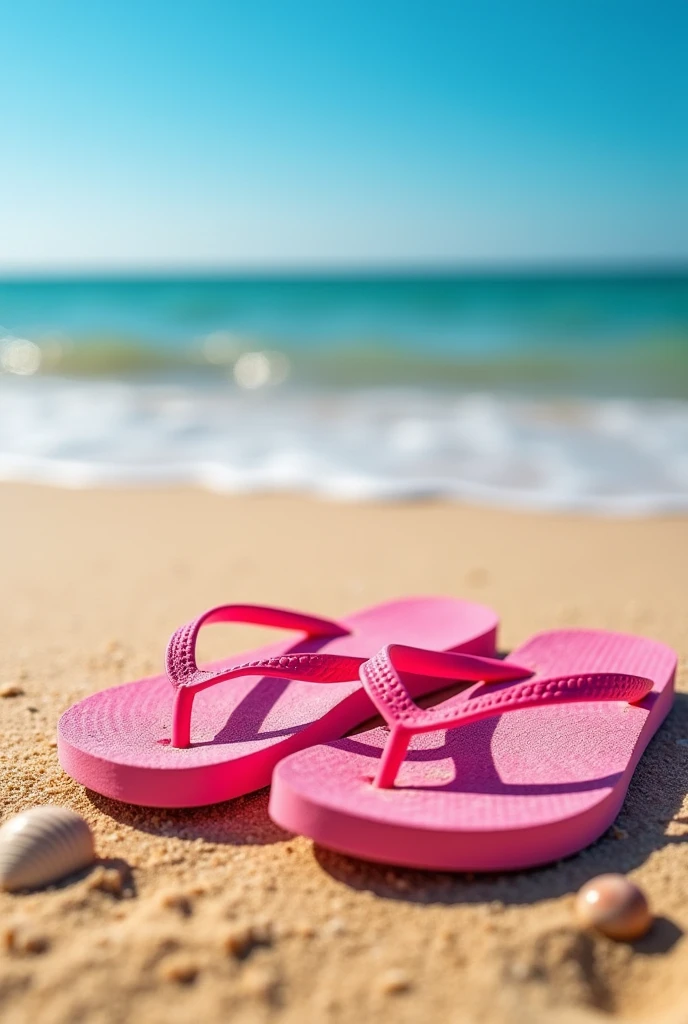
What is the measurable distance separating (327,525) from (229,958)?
2.80 metres

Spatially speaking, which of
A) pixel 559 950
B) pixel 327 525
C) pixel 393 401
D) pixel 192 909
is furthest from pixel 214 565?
pixel 393 401

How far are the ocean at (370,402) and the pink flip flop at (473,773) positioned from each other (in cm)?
249

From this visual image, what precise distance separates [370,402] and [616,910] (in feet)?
23.7

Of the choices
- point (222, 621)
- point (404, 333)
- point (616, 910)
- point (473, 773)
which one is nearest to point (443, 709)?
point (473, 773)

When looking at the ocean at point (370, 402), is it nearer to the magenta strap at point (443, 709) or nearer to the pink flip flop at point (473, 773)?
the pink flip flop at point (473, 773)

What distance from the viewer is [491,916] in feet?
4.55

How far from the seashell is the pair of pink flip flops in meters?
0.17

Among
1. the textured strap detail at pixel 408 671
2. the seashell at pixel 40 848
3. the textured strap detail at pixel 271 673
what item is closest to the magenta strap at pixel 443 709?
the textured strap detail at pixel 408 671

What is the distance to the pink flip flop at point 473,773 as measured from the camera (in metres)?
1.45

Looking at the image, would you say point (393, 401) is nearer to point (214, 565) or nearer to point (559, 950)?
point (214, 565)

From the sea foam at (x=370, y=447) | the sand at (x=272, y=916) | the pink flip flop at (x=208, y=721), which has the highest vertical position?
the sea foam at (x=370, y=447)

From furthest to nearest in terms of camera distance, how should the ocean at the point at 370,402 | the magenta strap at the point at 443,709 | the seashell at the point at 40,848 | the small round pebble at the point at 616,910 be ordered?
1. the ocean at the point at 370,402
2. the magenta strap at the point at 443,709
3. the seashell at the point at 40,848
4. the small round pebble at the point at 616,910

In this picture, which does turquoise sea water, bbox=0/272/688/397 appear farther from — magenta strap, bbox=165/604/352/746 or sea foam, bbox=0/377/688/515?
magenta strap, bbox=165/604/352/746

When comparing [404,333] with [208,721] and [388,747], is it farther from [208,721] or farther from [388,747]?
[388,747]
